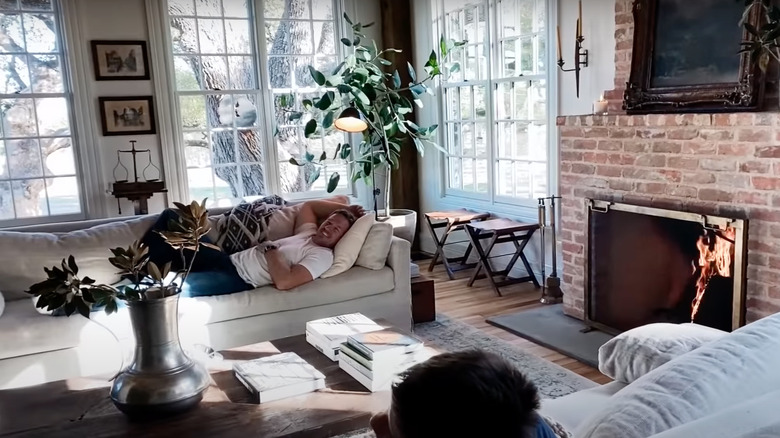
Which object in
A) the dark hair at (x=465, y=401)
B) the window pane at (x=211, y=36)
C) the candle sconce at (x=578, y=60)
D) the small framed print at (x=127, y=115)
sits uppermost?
the window pane at (x=211, y=36)

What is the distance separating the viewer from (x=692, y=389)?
3.78 feet

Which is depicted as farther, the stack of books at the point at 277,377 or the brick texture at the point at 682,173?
the brick texture at the point at 682,173

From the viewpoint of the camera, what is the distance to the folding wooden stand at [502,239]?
182 inches

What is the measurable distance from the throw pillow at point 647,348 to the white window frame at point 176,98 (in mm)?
4361

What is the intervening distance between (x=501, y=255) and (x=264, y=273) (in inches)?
91.1

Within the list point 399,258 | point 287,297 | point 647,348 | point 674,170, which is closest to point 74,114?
point 287,297

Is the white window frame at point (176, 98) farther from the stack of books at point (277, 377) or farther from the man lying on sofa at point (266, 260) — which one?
the stack of books at point (277, 377)

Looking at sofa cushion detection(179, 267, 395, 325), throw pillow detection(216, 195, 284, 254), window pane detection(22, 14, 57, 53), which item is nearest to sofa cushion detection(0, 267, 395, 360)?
sofa cushion detection(179, 267, 395, 325)

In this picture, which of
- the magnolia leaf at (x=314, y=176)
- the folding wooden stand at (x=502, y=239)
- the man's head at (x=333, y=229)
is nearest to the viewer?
the man's head at (x=333, y=229)

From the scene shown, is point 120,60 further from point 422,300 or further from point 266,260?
point 422,300

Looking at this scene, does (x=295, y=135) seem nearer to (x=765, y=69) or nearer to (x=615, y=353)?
(x=765, y=69)

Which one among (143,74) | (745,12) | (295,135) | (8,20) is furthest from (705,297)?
(8,20)

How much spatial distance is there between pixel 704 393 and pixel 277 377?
1335mm

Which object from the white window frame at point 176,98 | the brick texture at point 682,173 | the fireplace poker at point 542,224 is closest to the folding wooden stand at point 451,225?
the fireplace poker at point 542,224
